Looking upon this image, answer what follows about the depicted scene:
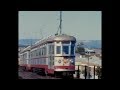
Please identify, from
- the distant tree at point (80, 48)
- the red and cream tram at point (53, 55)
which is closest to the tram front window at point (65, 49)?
the red and cream tram at point (53, 55)

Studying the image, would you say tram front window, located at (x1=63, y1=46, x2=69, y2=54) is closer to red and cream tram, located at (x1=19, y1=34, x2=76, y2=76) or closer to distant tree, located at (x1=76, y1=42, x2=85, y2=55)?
red and cream tram, located at (x1=19, y1=34, x2=76, y2=76)

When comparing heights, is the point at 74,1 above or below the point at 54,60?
above

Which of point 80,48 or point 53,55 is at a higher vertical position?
point 80,48

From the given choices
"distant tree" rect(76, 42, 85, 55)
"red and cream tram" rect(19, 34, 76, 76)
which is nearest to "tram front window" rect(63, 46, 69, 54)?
"red and cream tram" rect(19, 34, 76, 76)

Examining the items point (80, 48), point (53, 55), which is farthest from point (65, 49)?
point (80, 48)

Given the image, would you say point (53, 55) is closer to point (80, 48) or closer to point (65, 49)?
point (65, 49)

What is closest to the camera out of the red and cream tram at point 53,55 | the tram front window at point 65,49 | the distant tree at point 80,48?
the distant tree at point 80,48

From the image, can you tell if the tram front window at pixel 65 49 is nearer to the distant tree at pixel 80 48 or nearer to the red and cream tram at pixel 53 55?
the red and cream tram at pixel 53 55

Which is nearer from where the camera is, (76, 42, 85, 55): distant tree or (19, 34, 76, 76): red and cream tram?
(76, 42, 85, 55): distant tree
